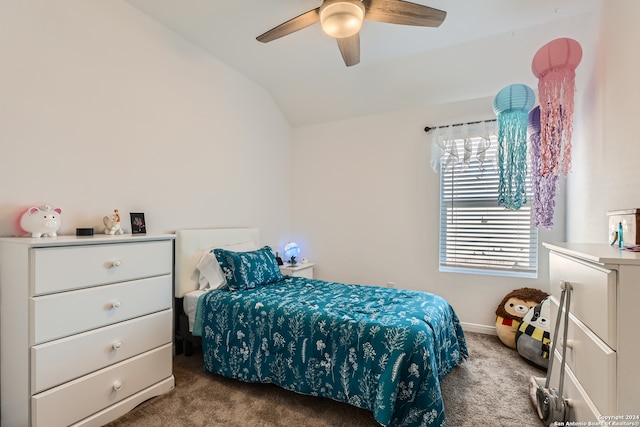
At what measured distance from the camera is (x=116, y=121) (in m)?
2.26

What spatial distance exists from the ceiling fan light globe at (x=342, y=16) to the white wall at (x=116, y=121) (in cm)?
159

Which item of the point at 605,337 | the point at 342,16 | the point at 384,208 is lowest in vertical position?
the point at 605,337

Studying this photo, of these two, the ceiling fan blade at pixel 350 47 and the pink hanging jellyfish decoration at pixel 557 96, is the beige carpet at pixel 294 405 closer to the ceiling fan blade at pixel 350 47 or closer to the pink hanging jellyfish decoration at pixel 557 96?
the pink hanging jellyfish decoration at pixel 557 96

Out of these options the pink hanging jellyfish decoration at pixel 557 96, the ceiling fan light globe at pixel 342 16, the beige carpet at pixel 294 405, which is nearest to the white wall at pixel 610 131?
the pink hanging jellyfish decoration at pixel 557 96

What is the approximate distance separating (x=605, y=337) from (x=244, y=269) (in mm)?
2211

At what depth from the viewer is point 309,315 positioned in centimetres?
195

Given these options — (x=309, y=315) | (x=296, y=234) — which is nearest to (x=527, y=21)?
(x=309, y=315)

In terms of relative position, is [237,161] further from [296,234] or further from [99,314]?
[99,314]

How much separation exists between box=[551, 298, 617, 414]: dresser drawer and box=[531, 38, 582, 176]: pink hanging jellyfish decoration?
1.23 m

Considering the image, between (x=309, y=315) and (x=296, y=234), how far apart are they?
2325 mm

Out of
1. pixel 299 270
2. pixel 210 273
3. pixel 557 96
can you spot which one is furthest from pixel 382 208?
pixel 210 273

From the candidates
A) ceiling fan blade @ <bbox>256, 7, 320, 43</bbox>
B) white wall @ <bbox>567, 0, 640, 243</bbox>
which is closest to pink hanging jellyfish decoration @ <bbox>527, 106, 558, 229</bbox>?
white wall @ <bbox>567, 0, 640, 243</bbox>

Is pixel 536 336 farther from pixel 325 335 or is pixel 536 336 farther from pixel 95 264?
pixel 95 264

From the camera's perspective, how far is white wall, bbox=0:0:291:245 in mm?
1787
